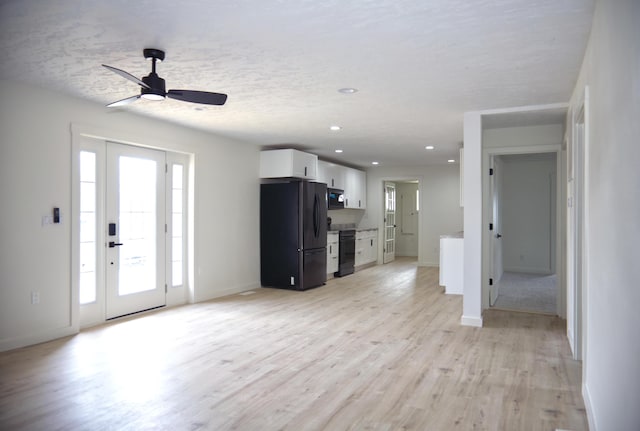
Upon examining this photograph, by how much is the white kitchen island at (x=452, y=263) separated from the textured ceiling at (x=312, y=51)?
2.40m

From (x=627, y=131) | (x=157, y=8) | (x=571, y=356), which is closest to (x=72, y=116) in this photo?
(x=157, y=8)

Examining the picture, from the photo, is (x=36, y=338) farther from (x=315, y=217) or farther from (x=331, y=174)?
(x=331, y=174)

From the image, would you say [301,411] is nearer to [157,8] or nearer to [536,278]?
[157,8]

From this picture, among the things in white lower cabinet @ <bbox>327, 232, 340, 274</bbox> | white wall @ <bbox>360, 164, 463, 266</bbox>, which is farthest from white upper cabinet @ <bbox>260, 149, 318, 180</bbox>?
white wall @ <bbox>360, 164, 463, 266</bbox>

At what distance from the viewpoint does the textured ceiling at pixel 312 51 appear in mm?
2629

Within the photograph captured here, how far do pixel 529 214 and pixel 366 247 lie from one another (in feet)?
11.6

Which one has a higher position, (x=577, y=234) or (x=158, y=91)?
(x=158, y=91)

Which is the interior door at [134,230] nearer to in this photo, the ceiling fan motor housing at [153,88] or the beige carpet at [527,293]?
the ceiling fan motor housing at [153,88]

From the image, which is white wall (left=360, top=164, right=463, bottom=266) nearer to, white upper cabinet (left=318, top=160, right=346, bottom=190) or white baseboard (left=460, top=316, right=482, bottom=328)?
white upper cabinet (left=318, top=160, right=346, bottom=190)

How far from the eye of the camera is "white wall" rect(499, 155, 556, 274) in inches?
371

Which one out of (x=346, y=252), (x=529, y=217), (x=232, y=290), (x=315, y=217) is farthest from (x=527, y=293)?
(x=232, y=290)

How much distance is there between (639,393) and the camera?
134 cm

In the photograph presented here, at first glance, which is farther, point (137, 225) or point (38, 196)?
point (137, 225)

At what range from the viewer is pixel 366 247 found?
1019cm
